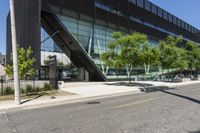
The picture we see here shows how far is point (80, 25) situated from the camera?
126ft

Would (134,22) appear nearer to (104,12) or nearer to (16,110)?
(104,12)

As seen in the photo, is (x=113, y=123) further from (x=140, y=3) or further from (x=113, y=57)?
(x=140, y=3)

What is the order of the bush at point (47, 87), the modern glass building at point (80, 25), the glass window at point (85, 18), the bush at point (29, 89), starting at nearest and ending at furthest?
the bush at point (29, 89) < the bush at point (47, 87) < the modern glass building at point (80, 25) < the glass window at point (85, 18)

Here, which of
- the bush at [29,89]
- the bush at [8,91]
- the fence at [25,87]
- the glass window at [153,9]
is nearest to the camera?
the bush at [8,91]

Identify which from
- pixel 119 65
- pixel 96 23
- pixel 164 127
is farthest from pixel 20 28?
pixel 164 127

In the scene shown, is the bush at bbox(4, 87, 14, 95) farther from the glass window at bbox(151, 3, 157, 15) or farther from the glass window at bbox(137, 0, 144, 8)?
the glass window at bbox(151, 3, 157, 15)

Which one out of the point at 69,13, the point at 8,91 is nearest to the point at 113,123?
the point at 8,91

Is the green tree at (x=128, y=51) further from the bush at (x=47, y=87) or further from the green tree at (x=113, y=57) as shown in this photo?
the bush at (x=47, y=87)

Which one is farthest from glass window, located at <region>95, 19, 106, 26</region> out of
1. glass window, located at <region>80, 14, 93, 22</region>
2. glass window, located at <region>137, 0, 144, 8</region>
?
glass window, located at <region>137, 0, 144, 8</region>

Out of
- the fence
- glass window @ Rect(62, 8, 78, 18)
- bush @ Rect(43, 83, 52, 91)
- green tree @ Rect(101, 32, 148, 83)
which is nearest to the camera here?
the fence

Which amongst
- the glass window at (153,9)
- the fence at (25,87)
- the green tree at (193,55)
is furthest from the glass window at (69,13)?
the glass window at (153,9)

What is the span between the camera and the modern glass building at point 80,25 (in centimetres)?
3447

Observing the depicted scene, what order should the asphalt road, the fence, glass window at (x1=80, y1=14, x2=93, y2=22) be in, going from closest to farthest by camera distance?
the asphalt road
the fence
glass window at (x1=80, y1=14, x2=93, y2=22)

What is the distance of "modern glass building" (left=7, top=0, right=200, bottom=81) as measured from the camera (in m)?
34.5
